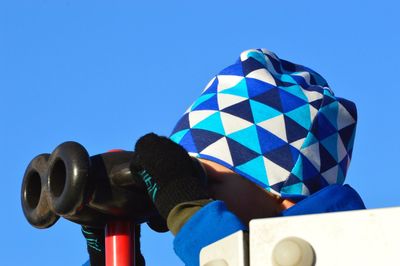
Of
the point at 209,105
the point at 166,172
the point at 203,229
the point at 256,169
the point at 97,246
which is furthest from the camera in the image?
the point at 209,105

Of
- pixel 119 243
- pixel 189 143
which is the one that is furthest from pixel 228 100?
pixel 119 243

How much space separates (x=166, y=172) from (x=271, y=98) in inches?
26.5

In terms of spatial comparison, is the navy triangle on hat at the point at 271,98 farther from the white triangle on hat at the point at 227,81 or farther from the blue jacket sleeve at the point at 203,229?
the blue jacket sleeve at the point at 203,229

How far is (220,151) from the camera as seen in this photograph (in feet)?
5.83

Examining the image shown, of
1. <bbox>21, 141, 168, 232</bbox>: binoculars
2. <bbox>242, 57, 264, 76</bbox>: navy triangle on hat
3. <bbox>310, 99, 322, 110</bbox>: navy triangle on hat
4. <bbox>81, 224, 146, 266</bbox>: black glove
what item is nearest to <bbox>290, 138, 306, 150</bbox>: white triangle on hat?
<bbox>310, 99, 322, 110</bbox>: navy triangle on hat

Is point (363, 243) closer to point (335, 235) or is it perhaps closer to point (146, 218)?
point (335, 235)

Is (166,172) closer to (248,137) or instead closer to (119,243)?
(119,243)

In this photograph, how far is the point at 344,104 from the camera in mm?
1960

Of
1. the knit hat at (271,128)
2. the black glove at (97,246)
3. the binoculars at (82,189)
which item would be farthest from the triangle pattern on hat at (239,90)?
the binoculars at (82,189)

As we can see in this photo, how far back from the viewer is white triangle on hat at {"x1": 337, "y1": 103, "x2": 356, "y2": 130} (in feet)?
6.31

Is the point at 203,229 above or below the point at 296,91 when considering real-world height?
below

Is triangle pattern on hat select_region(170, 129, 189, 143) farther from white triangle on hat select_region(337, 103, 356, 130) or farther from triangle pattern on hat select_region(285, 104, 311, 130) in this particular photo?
white triangle on hat select_region(337, 103, 356, 130)

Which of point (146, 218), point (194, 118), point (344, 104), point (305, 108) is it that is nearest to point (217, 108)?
point (194, 118)

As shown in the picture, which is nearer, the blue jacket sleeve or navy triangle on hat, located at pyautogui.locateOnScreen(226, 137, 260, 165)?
the blue jacket sleeve
